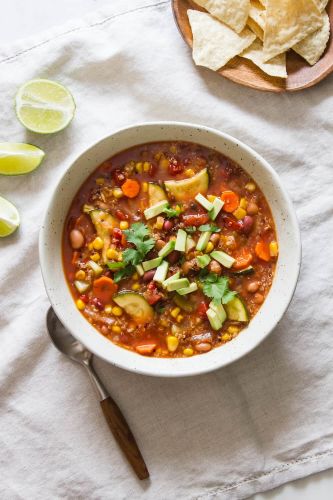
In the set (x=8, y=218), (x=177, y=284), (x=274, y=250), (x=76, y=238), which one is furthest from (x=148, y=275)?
(x=8, y=218)

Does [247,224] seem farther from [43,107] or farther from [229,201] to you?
[43,107]

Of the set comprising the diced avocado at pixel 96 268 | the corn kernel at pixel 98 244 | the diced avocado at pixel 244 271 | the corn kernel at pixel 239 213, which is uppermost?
the corn kernel at pixel 98 244

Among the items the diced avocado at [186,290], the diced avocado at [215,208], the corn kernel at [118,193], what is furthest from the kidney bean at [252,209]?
the corn kernel at [118,193]

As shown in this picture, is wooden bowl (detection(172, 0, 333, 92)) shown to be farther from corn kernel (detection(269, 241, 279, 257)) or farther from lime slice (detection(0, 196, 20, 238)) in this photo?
lime slice (detection(0, 196, 20, 238))

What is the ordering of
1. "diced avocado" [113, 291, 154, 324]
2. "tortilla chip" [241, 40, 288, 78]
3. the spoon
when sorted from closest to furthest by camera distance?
"diced avocado" [113, 291, 154, 324]
the spoon
"tortilla chip" [241, 40, 288, 78]

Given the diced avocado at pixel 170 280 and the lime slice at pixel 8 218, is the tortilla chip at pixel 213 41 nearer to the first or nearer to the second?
the diced avocado at pixel 170 280

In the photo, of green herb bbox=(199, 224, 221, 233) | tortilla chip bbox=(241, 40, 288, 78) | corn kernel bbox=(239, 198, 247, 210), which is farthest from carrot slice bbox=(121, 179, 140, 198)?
tortilla chip bbox=(241, 40, 288, 78)
